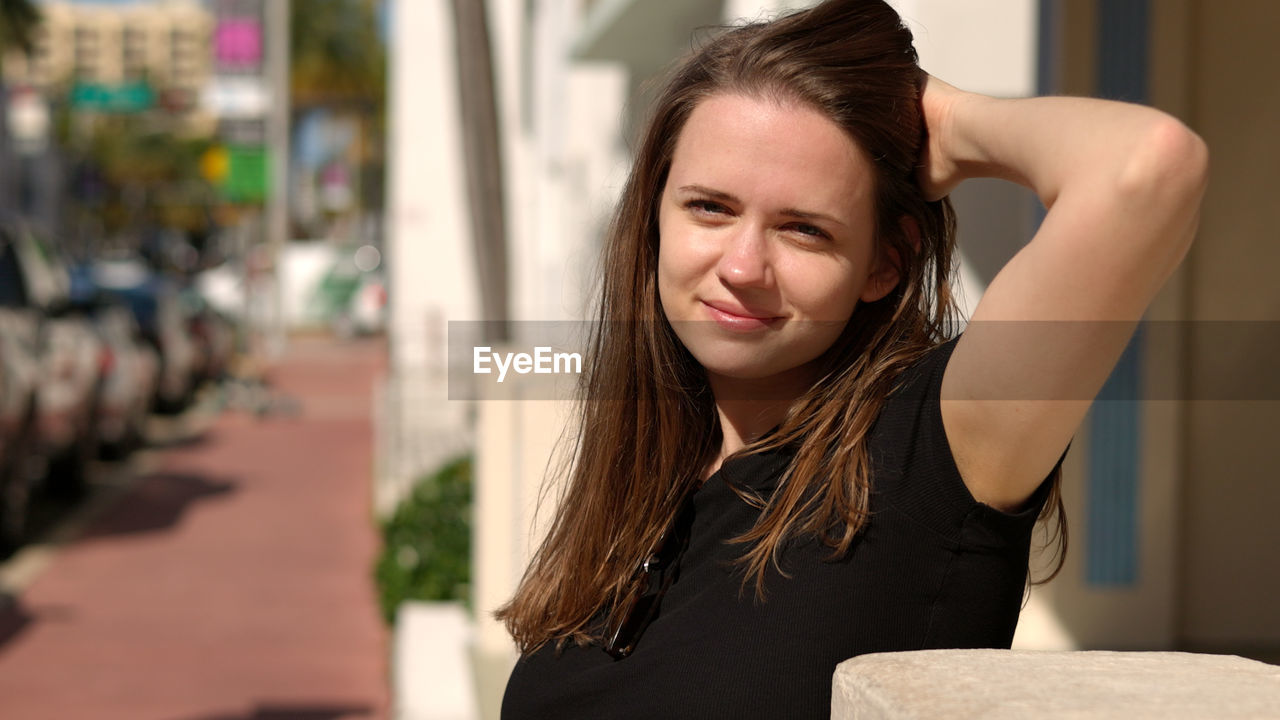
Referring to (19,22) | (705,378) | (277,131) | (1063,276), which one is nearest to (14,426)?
(705,378)

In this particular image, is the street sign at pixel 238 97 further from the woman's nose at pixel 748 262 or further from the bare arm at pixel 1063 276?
the bare arm at pixel 1063 276

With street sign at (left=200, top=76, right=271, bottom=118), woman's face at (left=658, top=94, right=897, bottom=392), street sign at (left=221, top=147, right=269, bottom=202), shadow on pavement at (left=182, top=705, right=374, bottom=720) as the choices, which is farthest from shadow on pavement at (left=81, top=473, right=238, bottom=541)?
street sign at (left=200, top=76, right=271, bottom=118)

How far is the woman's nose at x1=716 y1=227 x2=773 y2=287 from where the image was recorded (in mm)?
1688

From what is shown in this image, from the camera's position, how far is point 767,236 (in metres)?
1.71

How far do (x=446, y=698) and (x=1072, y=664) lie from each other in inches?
144

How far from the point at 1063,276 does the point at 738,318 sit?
1.34 feet

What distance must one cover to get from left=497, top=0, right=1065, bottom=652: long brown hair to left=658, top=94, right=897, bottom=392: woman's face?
0.03 meters

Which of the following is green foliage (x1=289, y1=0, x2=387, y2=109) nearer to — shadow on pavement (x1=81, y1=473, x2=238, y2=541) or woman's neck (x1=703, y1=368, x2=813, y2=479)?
shadow on pavement (x1=81, y1=473, x2=238, y2=541)

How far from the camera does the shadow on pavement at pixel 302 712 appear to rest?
6.19 m

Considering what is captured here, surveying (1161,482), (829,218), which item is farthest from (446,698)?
(829,218)

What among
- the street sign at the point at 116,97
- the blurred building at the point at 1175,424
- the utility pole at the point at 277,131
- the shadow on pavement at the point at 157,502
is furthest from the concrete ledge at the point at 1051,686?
the street sign at the point at 116,97

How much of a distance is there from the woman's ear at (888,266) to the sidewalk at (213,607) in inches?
194

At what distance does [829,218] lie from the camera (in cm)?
169

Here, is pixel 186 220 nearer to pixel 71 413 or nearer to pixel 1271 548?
pixel 71 413
